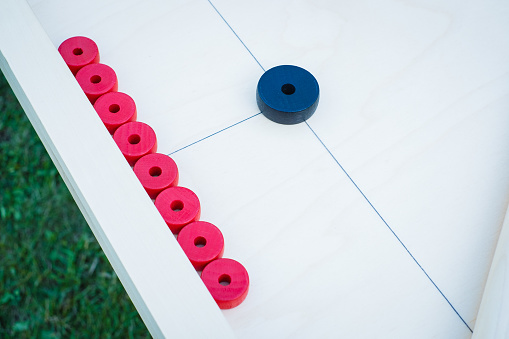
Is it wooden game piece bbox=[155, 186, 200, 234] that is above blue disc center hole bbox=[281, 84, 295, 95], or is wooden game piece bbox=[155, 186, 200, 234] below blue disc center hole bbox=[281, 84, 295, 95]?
below

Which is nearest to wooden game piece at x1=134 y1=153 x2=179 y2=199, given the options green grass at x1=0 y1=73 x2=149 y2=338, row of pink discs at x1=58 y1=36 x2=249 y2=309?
row of pink discs at x1=58 y1=36 x2=249 y2=309

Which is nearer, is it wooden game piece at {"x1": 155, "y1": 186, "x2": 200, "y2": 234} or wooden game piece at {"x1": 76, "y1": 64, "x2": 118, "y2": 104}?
wooden game piece at {"x1": 155, "y1": 186, "x2": 200, "y2": 234}

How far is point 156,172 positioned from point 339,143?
0.28 m

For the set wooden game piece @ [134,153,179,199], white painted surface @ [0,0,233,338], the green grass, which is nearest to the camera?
white painted surface @ [0,0,233,338]

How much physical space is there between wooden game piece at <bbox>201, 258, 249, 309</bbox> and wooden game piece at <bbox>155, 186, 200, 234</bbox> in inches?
2.7

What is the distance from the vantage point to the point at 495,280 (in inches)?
25.2

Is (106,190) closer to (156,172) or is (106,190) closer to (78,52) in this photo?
(156,172)

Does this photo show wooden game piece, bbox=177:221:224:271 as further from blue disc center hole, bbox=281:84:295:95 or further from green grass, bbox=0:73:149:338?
green grass, bbox=0:73:149:338

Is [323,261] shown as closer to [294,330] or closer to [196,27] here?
[294,330]

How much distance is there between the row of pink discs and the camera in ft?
2.08

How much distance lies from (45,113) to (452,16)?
0.71 m

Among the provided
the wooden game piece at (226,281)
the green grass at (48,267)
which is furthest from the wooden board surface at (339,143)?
the green grass at (48,267)

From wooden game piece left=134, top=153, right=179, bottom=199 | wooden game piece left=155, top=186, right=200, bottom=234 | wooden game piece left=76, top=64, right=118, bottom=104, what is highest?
wooden game piece left=76, top=64, right=118, bottom=104

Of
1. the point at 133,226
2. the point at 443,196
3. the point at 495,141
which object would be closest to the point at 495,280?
the point at 443,196
